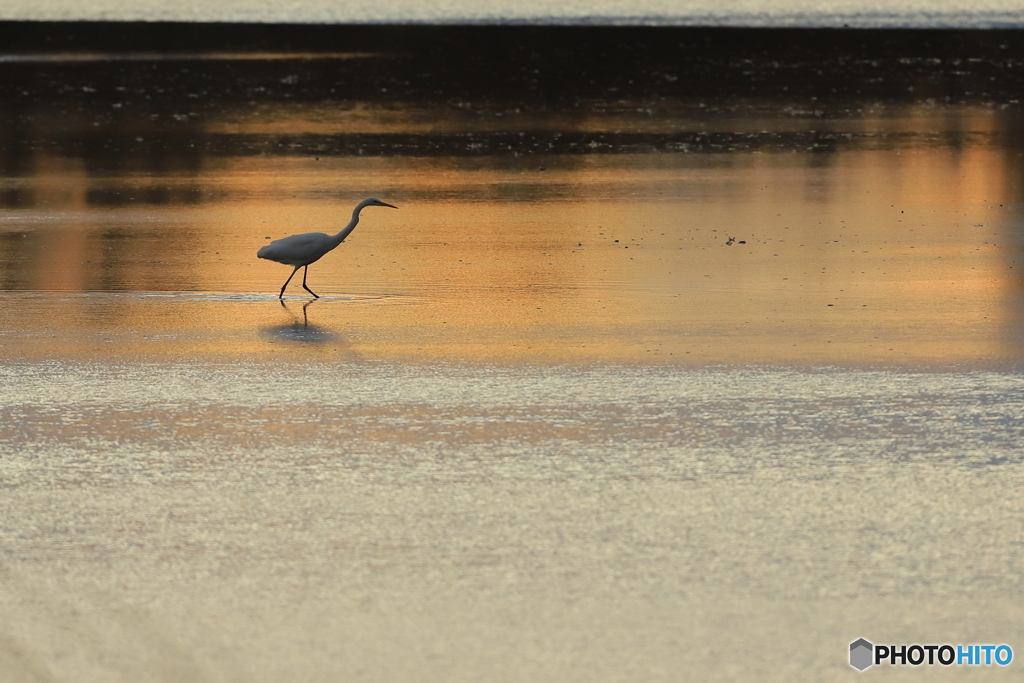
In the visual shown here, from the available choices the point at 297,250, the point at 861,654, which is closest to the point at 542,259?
the point at 297,250

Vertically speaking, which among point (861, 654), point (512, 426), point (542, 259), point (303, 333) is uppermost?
point (542, 259)

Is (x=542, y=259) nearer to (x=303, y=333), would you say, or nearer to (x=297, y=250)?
(x=297, y=250)

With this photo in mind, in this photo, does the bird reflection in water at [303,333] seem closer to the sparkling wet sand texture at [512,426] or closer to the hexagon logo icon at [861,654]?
the sparkling wet sand texture at [512,426]

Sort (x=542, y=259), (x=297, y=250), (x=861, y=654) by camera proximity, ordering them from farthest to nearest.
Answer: (x=542, y=259) < (x=297, y=250) < (x=861, y=654)

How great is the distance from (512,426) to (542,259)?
4281 mm

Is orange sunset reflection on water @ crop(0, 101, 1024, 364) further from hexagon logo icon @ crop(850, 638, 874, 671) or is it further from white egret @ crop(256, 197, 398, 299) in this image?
hexagon logo icon @ crop(850, 638, 874, 671)

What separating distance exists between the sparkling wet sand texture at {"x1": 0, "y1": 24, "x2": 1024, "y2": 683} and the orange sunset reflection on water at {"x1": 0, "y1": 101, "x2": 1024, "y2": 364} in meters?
0.05

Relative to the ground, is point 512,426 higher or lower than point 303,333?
lower

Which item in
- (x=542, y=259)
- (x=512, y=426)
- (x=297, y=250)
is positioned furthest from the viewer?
(x=542, y=259)

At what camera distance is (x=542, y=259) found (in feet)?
36.1

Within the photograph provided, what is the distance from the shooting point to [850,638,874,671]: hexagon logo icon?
437cm

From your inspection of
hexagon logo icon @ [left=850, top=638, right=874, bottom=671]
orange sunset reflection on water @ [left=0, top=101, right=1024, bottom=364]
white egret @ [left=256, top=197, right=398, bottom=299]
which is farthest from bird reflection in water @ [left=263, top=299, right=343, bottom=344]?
hexagon logo icon @ [left=850, top=638, right=874, bottom=671]

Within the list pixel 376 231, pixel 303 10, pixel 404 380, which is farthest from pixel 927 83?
pixel 303 10

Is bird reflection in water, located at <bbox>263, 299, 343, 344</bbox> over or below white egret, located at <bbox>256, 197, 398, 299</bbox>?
below
